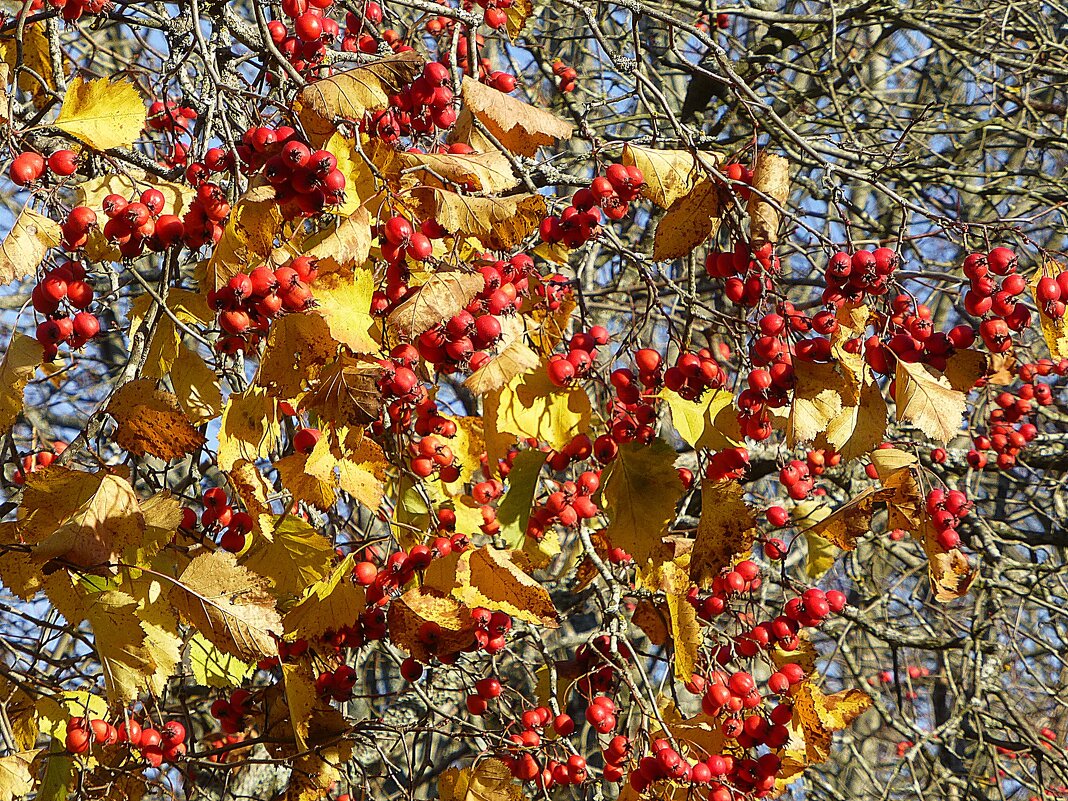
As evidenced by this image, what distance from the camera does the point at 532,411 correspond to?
6.76 feet

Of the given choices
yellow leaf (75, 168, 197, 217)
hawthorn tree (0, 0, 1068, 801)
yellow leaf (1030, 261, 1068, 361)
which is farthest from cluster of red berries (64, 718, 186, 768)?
yellow leaf (1030, 261, 1068, 361)

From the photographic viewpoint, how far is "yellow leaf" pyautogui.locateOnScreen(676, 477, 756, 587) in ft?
6.33

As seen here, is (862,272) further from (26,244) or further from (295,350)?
(26,244)

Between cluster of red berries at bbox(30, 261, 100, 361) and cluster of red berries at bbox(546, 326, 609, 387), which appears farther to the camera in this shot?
cluster of red berries at bbox(546, 326, 609, 387)

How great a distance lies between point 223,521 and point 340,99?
1.06 meters

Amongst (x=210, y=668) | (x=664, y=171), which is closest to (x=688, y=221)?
(x=664, y=171)

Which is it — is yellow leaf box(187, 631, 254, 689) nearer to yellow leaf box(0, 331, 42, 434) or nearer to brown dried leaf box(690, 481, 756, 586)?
yellow leaf box(0, 331, 42, 434)

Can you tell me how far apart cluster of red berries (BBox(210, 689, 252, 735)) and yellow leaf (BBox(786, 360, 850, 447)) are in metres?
1.70

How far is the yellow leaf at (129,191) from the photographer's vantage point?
175cm

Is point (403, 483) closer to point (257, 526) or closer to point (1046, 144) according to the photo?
point (257, 526)

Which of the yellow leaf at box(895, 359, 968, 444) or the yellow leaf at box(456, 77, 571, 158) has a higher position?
the yellow leaf at box(456, 77, 571, 158)

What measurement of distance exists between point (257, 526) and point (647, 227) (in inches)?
152

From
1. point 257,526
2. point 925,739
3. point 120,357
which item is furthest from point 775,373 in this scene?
point 120,357

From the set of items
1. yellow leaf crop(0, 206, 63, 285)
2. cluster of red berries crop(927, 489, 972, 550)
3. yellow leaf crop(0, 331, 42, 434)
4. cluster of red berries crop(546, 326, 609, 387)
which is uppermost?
yellow leaf crop(0, 206, 63, 285)
